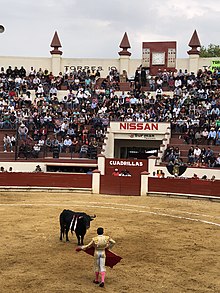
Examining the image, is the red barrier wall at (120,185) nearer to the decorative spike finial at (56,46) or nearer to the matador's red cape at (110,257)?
the matador's red cape at (110,257)

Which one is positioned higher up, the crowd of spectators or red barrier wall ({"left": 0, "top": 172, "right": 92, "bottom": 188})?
the crowd of spectators

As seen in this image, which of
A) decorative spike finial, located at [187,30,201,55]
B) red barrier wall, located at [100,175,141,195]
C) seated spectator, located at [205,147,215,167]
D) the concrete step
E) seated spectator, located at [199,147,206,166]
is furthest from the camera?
decorative spike finial, located at [187,30,201,55]

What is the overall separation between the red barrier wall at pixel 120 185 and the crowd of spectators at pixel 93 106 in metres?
3.90

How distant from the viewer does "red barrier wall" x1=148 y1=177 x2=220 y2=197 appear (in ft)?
72.6

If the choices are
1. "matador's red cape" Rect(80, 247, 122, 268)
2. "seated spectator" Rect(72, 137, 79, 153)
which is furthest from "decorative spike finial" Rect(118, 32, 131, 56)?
"matador's red cape" Rect(80, 247, 122, 268)

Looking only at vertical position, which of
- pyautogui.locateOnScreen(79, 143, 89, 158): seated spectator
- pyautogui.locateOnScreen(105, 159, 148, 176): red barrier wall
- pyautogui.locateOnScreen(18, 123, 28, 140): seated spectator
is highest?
pyautogui.locateOnScreen(18, 123, 28, 140): seated spectator

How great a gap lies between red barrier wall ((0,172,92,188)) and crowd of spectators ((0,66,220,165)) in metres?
3.83

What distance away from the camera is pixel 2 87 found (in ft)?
115

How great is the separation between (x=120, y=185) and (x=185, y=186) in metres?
2.88

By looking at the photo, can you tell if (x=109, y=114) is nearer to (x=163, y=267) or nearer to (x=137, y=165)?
(x=137, y=165)

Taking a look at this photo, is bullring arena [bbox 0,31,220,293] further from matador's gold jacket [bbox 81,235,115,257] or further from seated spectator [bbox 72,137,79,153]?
matador's gold jacket [bbox 81,235,115,257]

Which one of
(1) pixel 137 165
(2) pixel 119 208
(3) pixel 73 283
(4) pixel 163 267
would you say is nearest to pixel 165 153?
(1) pixel 137 165

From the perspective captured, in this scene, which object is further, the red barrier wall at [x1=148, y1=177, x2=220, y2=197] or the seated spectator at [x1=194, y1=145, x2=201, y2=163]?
the seated spectator at [x1=194, y1=145, x2=201, y2=163]

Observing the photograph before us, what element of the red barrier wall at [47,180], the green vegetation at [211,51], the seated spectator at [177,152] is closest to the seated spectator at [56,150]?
the red barrier wall at [47,180]
